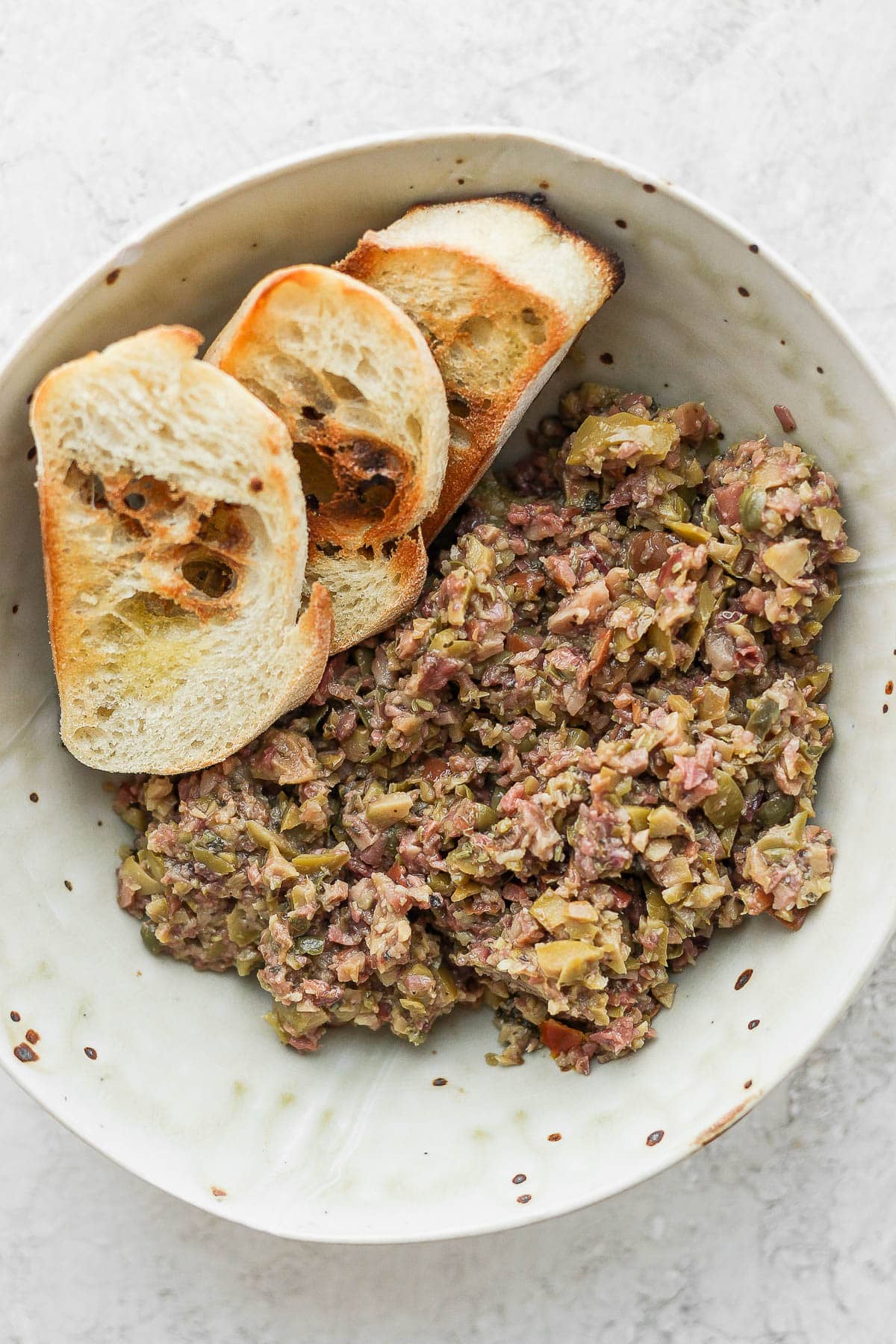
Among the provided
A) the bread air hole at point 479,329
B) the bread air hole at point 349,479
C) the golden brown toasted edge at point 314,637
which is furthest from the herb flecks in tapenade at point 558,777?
the bread air hole at point 479,329

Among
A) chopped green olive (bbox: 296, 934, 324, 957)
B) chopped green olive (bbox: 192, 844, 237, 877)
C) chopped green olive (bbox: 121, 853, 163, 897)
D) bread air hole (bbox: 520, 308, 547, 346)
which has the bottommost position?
chopped green olive (bbox: 121, 853, 163, 897)

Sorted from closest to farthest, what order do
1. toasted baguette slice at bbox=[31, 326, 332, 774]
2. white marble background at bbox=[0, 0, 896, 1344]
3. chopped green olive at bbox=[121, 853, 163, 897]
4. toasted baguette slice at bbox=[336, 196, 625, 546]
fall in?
toasted baguette slice at bbox=[31, 326, 332, 774] → toasted baguette slice at bbox=[336, 196, 625, 546] → chopped green olive at bbox=[121, 853, 163, 897] → white marble background at bbox=[0, 0, 896, 1344]

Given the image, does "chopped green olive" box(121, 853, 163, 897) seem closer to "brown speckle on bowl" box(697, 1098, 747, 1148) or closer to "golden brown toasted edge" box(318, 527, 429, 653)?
"golden brown toasted edge" box(318, 527, 429, 653)

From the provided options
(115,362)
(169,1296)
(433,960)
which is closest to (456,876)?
(433,960)

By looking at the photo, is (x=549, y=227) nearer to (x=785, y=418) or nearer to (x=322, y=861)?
(x=785, y=418)

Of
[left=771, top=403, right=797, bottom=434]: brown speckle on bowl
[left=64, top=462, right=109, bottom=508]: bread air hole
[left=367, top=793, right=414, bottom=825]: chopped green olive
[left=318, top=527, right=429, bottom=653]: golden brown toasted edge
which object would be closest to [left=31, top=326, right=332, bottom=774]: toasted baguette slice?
[left=64, top=462, right=109, bottom=508]: bread air hole

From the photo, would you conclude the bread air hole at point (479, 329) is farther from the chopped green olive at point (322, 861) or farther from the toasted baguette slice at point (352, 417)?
the chopped green olive at point (322, 861)

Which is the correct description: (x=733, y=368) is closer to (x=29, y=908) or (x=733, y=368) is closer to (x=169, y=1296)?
(x=29, y=908)
